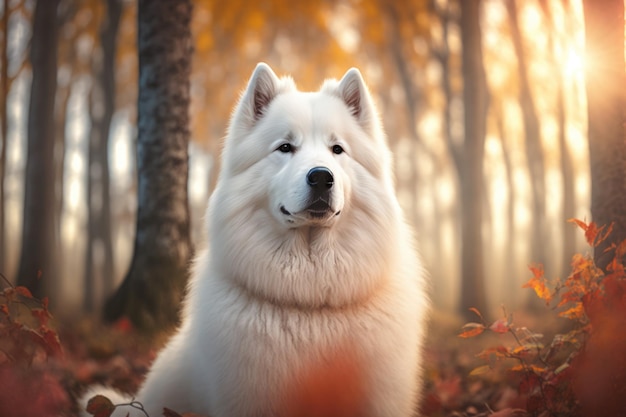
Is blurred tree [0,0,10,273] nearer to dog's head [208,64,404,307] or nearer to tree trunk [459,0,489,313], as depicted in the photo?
tree trunk [459,0,489,313]

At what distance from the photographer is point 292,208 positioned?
3.03 meters

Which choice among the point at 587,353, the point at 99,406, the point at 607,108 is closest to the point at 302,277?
the point at 99,406

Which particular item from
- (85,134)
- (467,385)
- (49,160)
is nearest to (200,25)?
(85,134)

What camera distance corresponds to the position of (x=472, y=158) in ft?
35.1

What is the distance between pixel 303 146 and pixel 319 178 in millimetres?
381

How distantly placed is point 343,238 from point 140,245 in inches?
127

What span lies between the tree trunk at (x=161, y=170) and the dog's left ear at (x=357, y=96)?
2.73 metres

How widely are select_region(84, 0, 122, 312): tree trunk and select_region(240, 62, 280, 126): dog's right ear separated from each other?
35.0 ft

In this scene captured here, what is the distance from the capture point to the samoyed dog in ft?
9.92

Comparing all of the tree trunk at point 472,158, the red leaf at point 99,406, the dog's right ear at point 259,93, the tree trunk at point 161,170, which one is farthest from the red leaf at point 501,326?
the tree trunk at point 472,158

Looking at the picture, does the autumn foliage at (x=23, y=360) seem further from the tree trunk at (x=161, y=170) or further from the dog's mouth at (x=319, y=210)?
the tree trunk at (x=161, y=170)

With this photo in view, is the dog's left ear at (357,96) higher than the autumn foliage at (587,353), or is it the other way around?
the dog's left ear at (357,96)

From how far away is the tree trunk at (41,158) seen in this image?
8367mm

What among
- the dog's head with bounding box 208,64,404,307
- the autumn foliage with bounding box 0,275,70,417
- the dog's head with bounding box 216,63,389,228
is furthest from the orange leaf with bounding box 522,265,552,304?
the autumn foliage with bounding box 0,275,70,417
